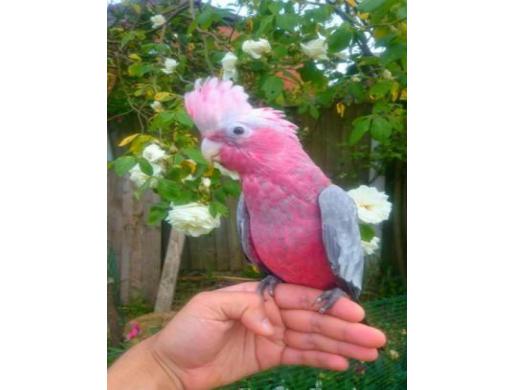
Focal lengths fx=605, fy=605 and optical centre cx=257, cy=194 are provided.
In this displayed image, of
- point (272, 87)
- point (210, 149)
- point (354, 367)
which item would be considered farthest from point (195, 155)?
point (354, 367)

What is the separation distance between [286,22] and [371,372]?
484 millimetres

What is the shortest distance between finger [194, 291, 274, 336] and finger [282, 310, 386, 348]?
1.3 inches

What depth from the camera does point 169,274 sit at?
0.86 m

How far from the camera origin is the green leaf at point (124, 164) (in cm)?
78

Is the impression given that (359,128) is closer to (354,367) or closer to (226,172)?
(226,172)

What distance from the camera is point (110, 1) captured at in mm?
831

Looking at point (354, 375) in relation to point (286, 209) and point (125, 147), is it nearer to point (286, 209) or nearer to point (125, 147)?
point (286, 209)

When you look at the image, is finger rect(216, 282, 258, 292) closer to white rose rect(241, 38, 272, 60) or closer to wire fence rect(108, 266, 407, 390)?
wire fence rect(108, 266, 407, 390)

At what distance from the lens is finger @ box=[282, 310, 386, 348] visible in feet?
2.58

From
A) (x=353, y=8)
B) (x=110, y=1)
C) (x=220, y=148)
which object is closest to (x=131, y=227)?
(x=220, y=148)

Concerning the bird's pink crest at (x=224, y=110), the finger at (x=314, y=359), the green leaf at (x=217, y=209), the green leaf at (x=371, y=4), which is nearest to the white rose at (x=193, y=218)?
the green leaf at (x=217, y=209)

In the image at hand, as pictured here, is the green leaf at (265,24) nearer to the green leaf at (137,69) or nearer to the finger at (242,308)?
the green leaf at (137,69)

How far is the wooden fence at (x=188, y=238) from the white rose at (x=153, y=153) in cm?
5

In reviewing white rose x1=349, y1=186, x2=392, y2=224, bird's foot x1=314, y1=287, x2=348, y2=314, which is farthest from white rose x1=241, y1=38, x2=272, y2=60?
bird's foot x1=314, y1=287, x2=348, y2=314
